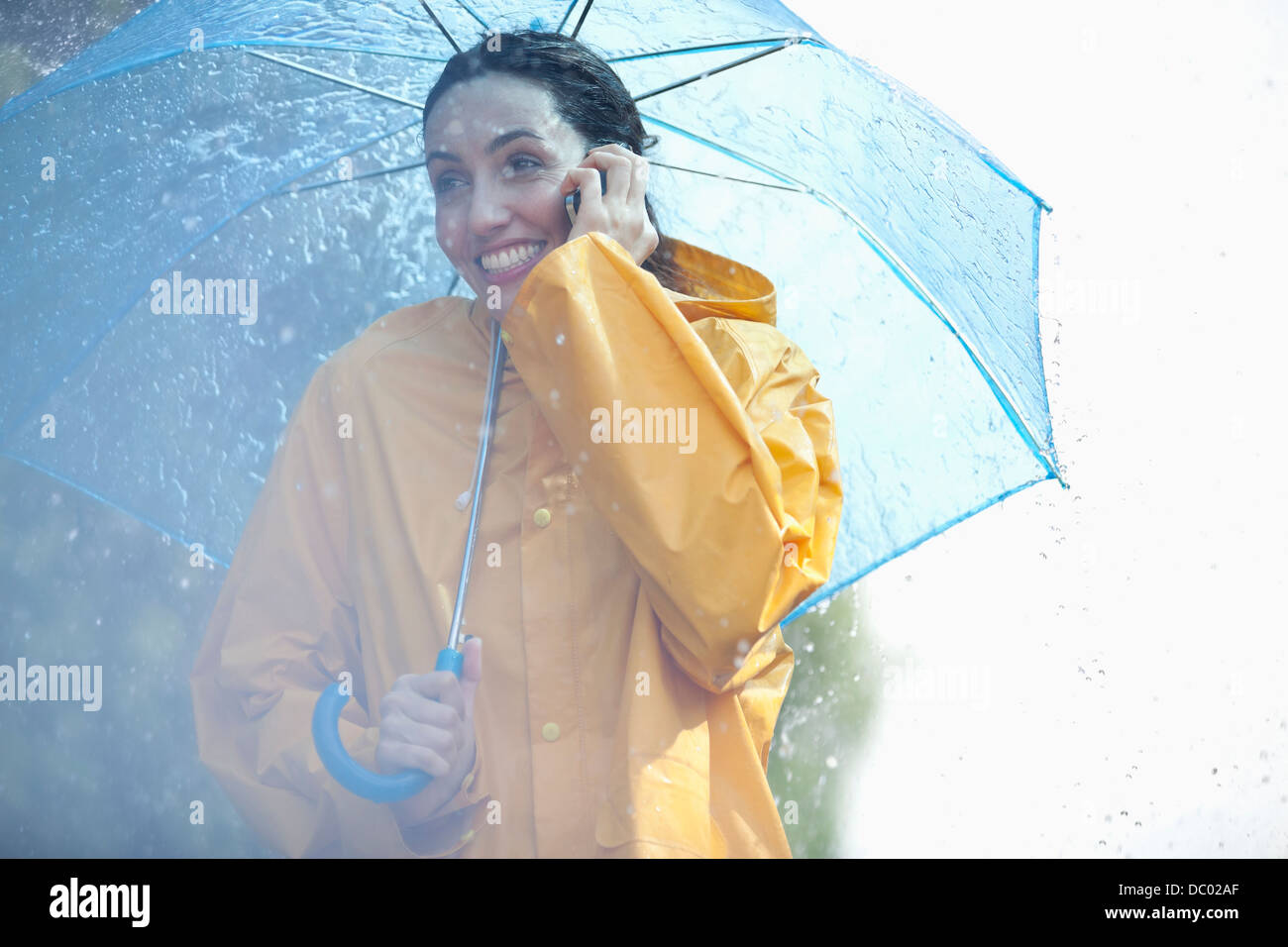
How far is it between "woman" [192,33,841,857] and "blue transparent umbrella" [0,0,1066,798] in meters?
0.17

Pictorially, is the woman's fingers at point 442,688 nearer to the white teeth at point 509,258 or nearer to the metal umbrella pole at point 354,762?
the metal umbrella pole at point 354,762

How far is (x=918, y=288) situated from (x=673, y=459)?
0.62 metres

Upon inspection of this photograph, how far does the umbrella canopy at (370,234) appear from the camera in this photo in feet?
5.58

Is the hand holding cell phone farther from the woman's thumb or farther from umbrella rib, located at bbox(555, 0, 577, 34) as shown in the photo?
the woman's thumb

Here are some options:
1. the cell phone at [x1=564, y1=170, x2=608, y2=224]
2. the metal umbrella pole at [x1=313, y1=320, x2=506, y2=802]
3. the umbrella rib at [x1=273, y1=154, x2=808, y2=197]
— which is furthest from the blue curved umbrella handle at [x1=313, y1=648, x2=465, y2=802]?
the umbrella rib at [x1=273, y1=154, x2=808, y2=197]

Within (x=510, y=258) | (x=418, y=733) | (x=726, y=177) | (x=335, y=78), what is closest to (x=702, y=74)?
(x=726, y=177)

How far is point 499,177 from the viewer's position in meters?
1.56

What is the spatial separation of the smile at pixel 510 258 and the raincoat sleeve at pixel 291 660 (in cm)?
30

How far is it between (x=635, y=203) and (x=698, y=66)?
0.39 m

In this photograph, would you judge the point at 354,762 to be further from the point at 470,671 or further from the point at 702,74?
the point at 702,74

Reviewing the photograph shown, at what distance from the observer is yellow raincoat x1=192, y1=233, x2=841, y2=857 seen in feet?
4.25

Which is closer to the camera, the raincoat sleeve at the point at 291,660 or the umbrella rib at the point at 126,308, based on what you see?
the raincoat sleeve at the point at 291,660

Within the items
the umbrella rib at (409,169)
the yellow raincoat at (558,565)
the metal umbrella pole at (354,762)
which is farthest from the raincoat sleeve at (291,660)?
the umbrella rib at (409,169)

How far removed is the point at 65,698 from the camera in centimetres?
333
